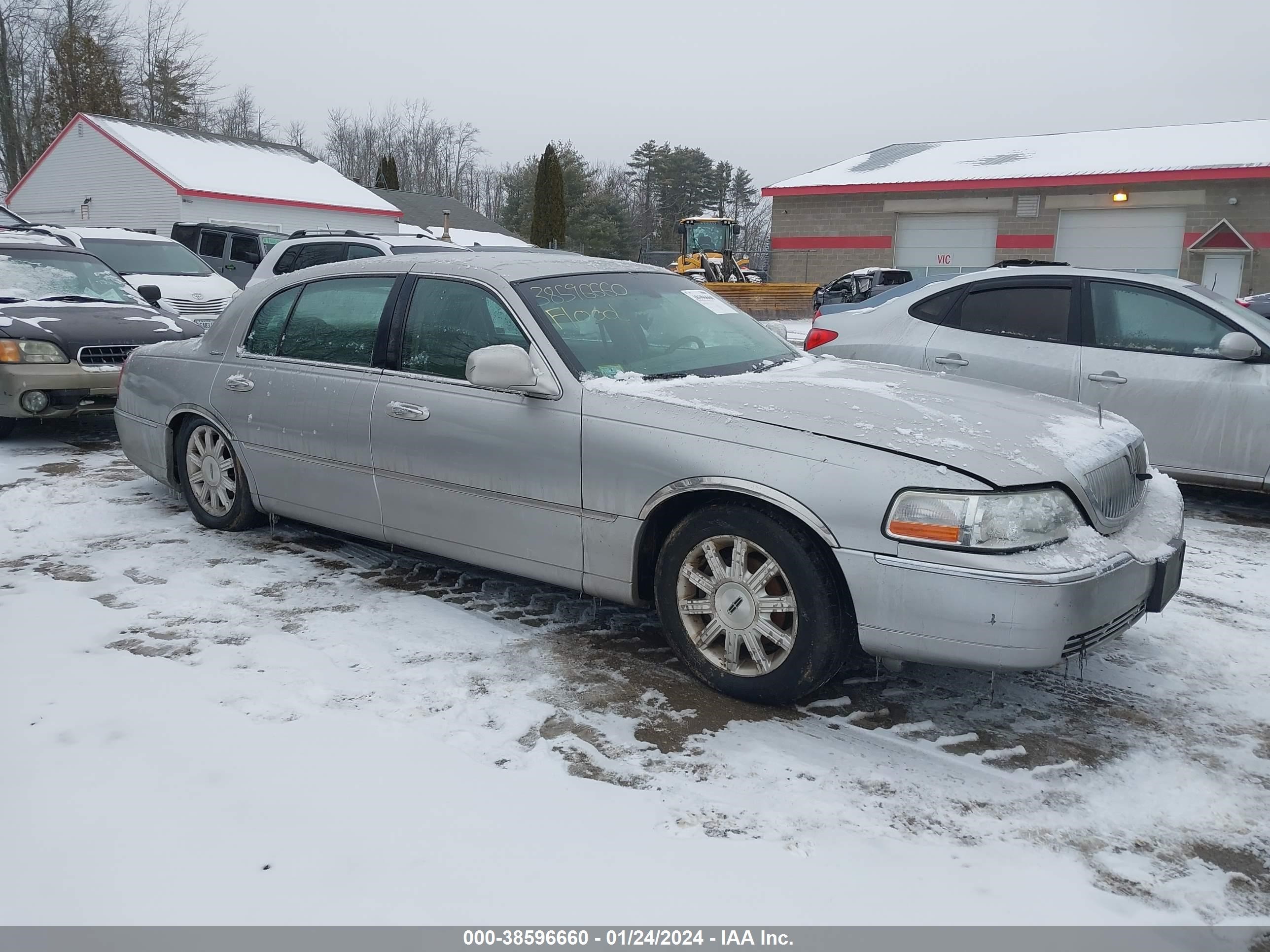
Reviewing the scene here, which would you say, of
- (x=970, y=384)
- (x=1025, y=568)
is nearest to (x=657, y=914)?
(x=1025, y=568)

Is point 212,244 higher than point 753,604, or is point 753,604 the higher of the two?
point 212,244

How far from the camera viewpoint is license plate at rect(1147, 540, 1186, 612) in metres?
3.27

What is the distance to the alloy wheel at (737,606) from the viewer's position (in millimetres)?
3223

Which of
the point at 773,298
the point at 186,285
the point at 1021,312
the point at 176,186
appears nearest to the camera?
the point at 1021,312

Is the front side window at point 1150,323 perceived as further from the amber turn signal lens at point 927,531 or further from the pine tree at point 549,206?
the pine tree at point 549,206

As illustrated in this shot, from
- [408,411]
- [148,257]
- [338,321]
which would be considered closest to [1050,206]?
[148,257]

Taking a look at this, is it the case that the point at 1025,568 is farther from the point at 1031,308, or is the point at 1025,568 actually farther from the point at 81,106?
the point at 81,106

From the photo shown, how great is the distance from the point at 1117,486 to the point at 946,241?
31.4m

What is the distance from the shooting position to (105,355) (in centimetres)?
749

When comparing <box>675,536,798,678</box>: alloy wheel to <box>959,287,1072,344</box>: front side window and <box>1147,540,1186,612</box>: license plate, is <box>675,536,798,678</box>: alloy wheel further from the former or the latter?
<box>959,287,1072,344</box>: front side window

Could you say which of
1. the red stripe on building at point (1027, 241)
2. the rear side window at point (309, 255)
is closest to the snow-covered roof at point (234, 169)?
the red stripe on building at point (1027, 241)

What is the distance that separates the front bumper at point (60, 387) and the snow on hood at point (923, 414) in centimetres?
540

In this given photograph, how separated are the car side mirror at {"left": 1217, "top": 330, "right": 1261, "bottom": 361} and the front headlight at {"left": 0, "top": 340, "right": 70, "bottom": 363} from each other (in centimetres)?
794

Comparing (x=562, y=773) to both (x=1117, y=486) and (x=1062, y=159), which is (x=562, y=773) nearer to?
(x=1117, y=486)
